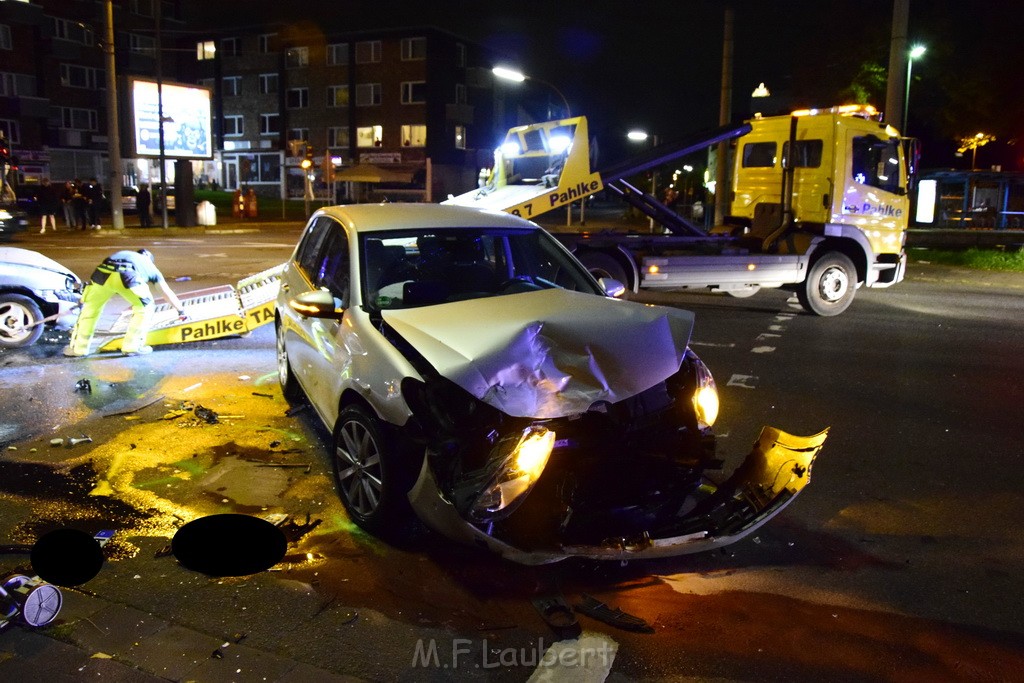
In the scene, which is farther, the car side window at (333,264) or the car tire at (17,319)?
the car tire at (17,319)

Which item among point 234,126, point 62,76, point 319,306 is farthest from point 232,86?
point 319,306

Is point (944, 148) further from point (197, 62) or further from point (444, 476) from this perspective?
point (444, 476)

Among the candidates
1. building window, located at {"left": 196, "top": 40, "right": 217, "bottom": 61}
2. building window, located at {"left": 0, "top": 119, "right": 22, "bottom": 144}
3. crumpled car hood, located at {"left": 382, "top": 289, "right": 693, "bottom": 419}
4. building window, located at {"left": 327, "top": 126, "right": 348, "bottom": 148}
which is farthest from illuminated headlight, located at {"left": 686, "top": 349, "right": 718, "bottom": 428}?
building window, located at {"left": 196, "top": 40, "right": 217, "bottom": 61}

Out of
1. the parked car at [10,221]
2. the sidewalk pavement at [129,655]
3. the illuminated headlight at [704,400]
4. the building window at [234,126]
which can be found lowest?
the sidewalk pavement at [129,655]

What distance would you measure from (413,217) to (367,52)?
5786 cm

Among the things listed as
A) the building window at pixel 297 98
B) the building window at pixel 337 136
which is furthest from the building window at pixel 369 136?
the building window at pixel 297 98

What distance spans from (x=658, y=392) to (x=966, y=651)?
1.87 m

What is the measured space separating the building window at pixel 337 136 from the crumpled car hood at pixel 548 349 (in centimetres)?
5992

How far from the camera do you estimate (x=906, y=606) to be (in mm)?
4141

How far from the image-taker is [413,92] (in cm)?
5841

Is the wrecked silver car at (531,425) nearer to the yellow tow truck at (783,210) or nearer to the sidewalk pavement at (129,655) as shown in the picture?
the sidewalk pavement at (129,655)

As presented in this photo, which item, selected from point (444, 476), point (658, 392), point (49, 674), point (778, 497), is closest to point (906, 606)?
point (778, 497)

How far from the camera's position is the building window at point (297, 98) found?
205 ft

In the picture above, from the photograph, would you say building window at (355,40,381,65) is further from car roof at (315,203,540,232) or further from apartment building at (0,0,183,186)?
car roof at (315,203,540,232)
